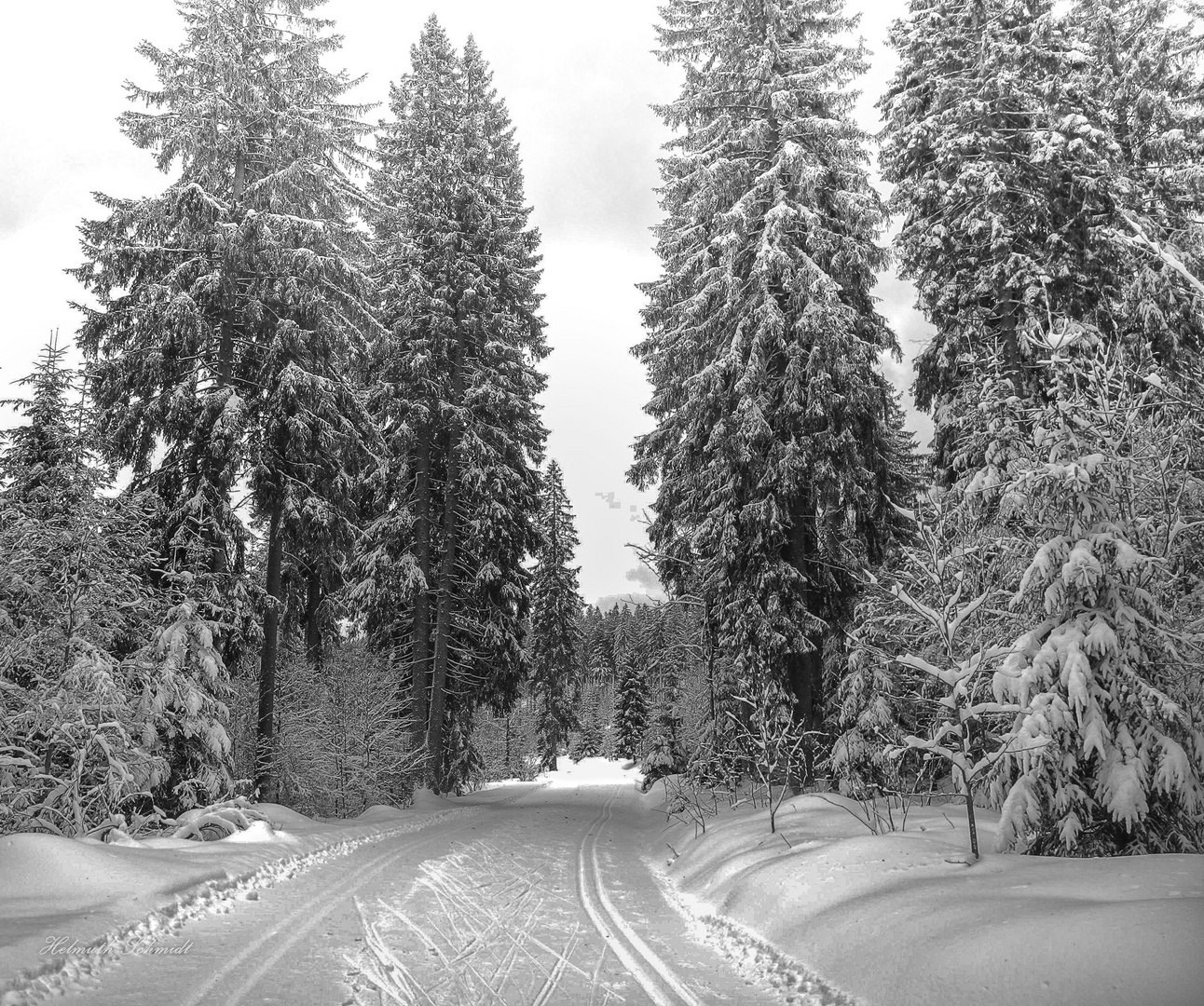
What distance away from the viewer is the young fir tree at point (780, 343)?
14.9m

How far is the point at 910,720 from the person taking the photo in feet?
49.3

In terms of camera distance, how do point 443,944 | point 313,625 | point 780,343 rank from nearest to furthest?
point 443,944 < point 780,343 < point 313,625

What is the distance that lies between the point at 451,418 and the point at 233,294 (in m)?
6.75

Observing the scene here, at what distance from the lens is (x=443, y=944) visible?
278 inches

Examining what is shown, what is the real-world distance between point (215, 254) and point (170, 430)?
4.04 metres

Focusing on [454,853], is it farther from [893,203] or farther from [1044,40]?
[1044,40]

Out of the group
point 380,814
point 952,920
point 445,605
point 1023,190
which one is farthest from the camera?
point 445,605

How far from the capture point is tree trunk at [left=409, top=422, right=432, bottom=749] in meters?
21.5

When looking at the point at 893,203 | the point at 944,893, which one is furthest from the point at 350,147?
the point at 944,893

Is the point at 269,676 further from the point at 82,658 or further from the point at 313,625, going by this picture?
the point at 82,658

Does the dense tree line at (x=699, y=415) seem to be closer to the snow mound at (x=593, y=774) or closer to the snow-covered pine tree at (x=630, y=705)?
the snow mound at (x=593, y=774)

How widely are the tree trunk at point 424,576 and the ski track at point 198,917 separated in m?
10.1

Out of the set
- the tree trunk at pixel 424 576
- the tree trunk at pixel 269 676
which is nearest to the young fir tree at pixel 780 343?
the tree trunk at pixel 424 576

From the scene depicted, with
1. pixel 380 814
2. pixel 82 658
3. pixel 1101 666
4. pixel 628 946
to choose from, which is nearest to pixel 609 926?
pixel 628 946
